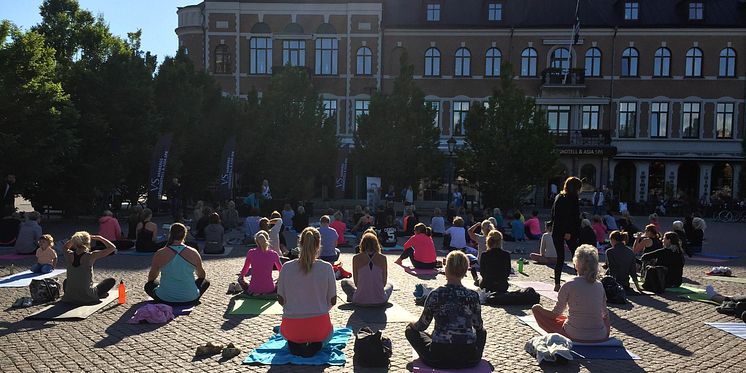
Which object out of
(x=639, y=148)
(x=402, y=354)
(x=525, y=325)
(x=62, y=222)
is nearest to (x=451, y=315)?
(x=402, y=354)

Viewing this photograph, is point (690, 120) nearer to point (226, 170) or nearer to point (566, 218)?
point (226, 170)

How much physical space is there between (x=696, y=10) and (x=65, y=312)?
46.4 metres

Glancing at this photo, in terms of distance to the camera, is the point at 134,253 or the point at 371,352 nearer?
the point at 371,352

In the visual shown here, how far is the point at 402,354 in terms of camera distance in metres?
7.85

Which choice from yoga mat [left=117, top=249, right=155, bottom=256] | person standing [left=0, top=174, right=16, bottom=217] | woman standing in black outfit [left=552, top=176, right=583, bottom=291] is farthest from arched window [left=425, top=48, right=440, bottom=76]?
woman standing in black outfit [left=552, top=176, right=583, bottom=291]

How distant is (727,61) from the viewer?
4378 centimetres

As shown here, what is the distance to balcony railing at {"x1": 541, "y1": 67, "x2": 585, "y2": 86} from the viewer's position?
143 feet

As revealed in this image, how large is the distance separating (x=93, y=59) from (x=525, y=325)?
24372mm

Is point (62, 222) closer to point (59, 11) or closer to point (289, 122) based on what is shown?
point (289, 122)

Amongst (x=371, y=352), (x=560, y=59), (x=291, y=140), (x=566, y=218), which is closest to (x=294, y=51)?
(x=291, y=140)

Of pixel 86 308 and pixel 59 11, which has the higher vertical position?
pixel 59 11

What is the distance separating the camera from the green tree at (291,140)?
1325 inches

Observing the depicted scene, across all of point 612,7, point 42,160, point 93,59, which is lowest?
point 42,160

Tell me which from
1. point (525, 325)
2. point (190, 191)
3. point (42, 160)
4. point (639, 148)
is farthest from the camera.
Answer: point (639, 148)
